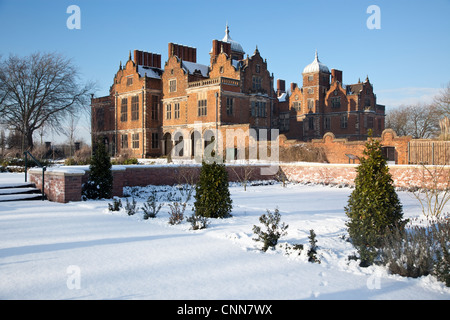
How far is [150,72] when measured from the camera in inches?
1553

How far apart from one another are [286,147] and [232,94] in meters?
8.40

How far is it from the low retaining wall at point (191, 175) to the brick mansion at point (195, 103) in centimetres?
942

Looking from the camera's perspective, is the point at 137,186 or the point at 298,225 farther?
the point at 137,186

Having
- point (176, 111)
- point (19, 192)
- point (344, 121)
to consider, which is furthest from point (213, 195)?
point (344, 121)

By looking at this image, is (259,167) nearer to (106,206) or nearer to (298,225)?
(106,206)

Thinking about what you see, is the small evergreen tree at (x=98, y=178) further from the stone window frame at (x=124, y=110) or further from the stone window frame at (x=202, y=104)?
the stone window frame at (x=124, y=110)

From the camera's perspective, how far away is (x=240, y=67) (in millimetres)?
34156

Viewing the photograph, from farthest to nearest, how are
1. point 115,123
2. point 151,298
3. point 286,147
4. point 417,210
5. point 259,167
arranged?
1. point 115,123
2. point 286,147
3. point 259,167
4. point 417,210
5. point 151,298

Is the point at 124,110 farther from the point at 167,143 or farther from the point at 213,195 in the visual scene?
the point at 213,195

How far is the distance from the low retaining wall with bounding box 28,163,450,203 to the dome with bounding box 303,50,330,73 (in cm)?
3190

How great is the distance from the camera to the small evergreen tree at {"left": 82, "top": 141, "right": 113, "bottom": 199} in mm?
→ 12258

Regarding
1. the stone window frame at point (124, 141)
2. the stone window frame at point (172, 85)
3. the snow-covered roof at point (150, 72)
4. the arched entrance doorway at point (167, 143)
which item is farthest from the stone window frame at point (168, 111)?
the stone window frame at point (124, 141)

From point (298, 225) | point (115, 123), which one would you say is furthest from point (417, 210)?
point (115, 123)

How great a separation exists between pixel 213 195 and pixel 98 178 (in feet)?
16.0
